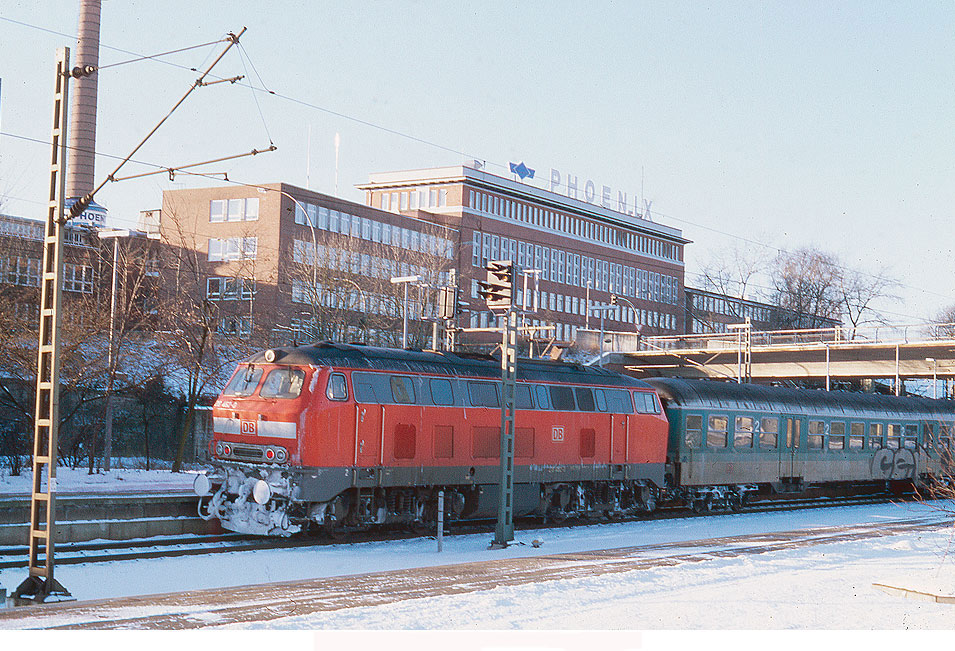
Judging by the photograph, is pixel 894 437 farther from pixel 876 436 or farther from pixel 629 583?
pixel 629 583

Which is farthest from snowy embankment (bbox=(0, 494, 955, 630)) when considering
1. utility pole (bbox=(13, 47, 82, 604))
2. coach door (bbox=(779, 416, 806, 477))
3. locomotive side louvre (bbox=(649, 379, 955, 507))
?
coach door (bbox=(779, 416, 806, 477))

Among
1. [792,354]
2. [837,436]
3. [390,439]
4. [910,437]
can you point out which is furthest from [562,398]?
[792,354]

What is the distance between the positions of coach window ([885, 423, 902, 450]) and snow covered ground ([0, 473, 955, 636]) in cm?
1255

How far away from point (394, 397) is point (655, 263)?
10663 centimetres

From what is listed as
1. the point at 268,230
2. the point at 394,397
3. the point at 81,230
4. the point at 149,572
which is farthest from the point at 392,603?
the point at 268,230

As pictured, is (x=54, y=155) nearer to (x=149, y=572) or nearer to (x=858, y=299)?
(x=149, y=572)

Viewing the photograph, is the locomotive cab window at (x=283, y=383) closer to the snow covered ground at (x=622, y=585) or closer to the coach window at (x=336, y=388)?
the coach window at (x=336, y=388)

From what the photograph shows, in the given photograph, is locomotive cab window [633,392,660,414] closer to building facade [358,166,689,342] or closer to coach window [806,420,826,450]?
coach window [806,420,826,450]

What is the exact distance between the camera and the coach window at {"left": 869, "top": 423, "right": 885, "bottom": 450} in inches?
1344

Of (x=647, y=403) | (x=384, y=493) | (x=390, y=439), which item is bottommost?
(x=384, y=493)

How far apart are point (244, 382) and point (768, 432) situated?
51.7 ft

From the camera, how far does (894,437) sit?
1385 inches

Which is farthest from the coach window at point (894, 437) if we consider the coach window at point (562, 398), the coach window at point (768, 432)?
the coach window at point (562, 398)

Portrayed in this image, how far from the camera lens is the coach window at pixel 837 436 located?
32.5 meters
